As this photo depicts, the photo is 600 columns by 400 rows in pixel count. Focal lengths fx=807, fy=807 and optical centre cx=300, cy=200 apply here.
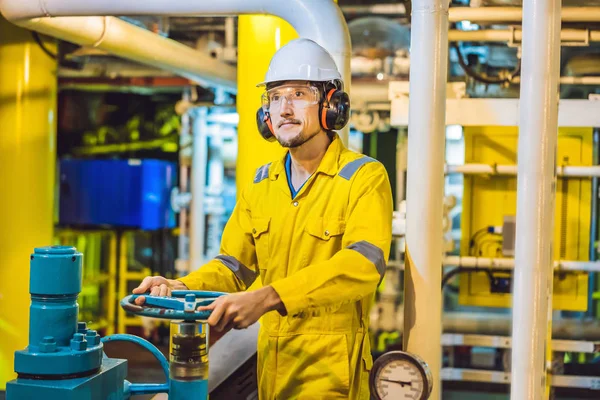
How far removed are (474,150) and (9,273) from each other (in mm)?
3246

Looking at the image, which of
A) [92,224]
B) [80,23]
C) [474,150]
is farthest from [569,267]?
[92,224]

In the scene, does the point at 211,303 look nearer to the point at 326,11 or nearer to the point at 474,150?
the point at 326,11

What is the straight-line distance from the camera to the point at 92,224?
736 centimetres

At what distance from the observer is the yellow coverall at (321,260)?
230 cm

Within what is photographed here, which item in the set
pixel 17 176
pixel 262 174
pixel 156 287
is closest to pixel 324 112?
pixel 262 174

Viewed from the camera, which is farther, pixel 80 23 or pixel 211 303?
pixel 80 23

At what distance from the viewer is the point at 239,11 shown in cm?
339

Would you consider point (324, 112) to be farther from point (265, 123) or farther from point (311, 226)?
point (311, 226)

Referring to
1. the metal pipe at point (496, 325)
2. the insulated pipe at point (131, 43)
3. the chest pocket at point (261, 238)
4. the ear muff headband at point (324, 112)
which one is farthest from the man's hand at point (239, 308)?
the metal pipe at point (496, 325)

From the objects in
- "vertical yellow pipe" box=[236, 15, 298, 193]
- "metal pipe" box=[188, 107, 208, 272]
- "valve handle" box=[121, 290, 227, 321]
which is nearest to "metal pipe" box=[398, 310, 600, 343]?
"metal pipe" box=[188, 107, 208, 272]

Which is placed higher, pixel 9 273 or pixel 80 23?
pixel 80 23

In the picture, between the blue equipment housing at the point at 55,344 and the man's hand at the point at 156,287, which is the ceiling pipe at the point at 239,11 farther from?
the blue equipment housing at the point at 55,344

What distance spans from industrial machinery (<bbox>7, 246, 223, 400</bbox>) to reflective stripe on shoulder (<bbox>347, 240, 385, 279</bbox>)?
45cm

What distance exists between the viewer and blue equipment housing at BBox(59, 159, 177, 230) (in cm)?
727
